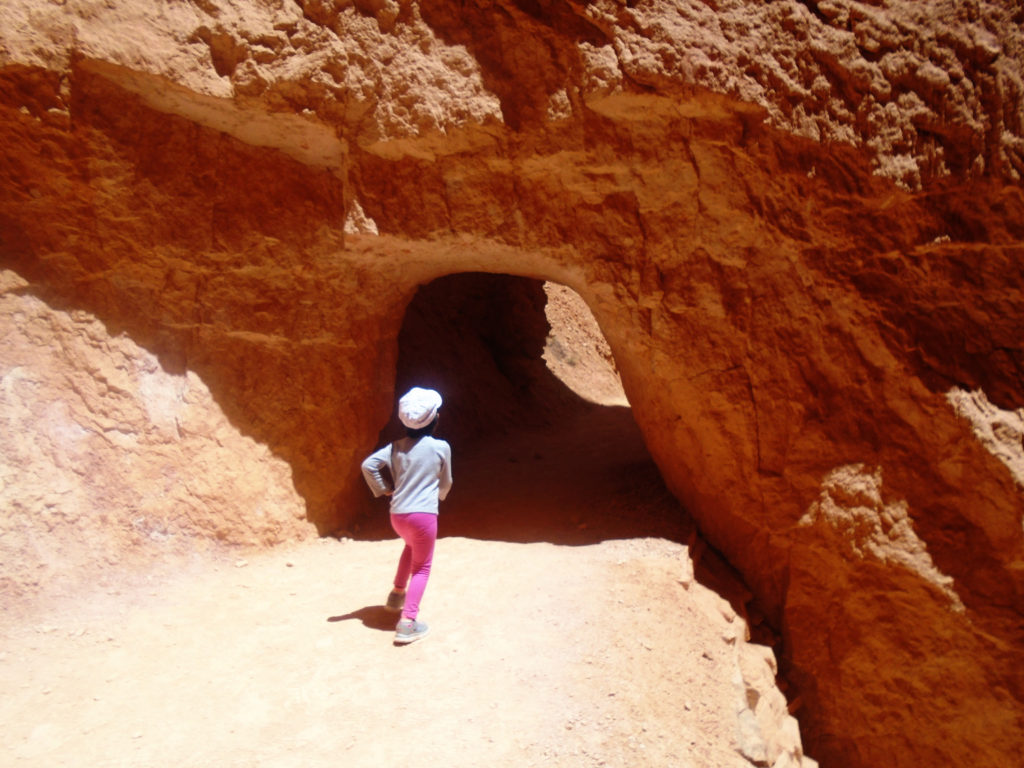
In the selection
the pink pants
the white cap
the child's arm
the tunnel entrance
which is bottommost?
the tunnel entrance

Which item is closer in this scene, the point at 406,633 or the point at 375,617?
the point at 406,633

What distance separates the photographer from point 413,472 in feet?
10.8

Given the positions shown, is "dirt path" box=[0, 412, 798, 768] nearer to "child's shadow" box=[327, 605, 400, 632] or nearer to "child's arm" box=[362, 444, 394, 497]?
"child's shadow" box=[327, 605, 400, 632]

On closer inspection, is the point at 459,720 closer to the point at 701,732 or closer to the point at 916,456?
the point at 701,732

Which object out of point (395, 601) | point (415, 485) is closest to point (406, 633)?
point (395, 601)

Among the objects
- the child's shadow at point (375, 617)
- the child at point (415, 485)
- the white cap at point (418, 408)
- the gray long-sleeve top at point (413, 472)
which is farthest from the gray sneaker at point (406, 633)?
the white cap at point (418, 408)

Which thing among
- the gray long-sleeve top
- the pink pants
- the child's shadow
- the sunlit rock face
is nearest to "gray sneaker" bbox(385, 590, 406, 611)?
the child's shadow

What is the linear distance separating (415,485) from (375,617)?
70cm

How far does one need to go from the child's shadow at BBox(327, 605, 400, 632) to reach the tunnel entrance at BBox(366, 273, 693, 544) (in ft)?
4.27

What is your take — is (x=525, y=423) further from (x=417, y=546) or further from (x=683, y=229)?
(x=417, y=546)

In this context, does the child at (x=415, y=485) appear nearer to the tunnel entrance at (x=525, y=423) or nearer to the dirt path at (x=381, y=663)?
the dirt path at (x=381, y=663)

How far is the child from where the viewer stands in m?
3.26

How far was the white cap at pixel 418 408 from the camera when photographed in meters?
3.30

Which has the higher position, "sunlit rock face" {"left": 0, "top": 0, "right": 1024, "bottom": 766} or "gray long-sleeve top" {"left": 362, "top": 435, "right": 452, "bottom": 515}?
"sunlit rock face" {"left": 0, "top": 0, "right": 1024, "bottom": 766}
